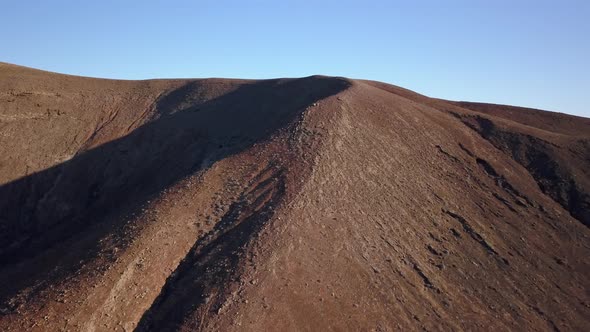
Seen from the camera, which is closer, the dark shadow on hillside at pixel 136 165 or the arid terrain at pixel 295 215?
the arid terrain at pixel 295 215

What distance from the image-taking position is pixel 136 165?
34156 millimetres

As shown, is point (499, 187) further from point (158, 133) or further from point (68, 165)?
point (68, 165)

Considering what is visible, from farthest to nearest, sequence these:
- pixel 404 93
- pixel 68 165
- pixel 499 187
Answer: pixel 404 93 → pixel 68 165 → pixel 499 187

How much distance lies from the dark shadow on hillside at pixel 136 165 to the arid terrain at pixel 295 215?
0.14m

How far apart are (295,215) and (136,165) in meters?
15.1

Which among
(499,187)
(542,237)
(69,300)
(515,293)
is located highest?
(499,187)

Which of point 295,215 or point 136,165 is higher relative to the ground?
point 295,215

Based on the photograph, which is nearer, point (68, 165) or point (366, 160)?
point (366, 160)

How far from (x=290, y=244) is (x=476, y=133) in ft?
56.3

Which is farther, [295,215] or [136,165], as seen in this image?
[136,165]

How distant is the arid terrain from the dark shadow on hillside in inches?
5.6

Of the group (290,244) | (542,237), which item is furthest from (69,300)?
(542,237)

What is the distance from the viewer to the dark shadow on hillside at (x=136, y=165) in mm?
30359

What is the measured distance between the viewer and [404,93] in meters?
39.5
